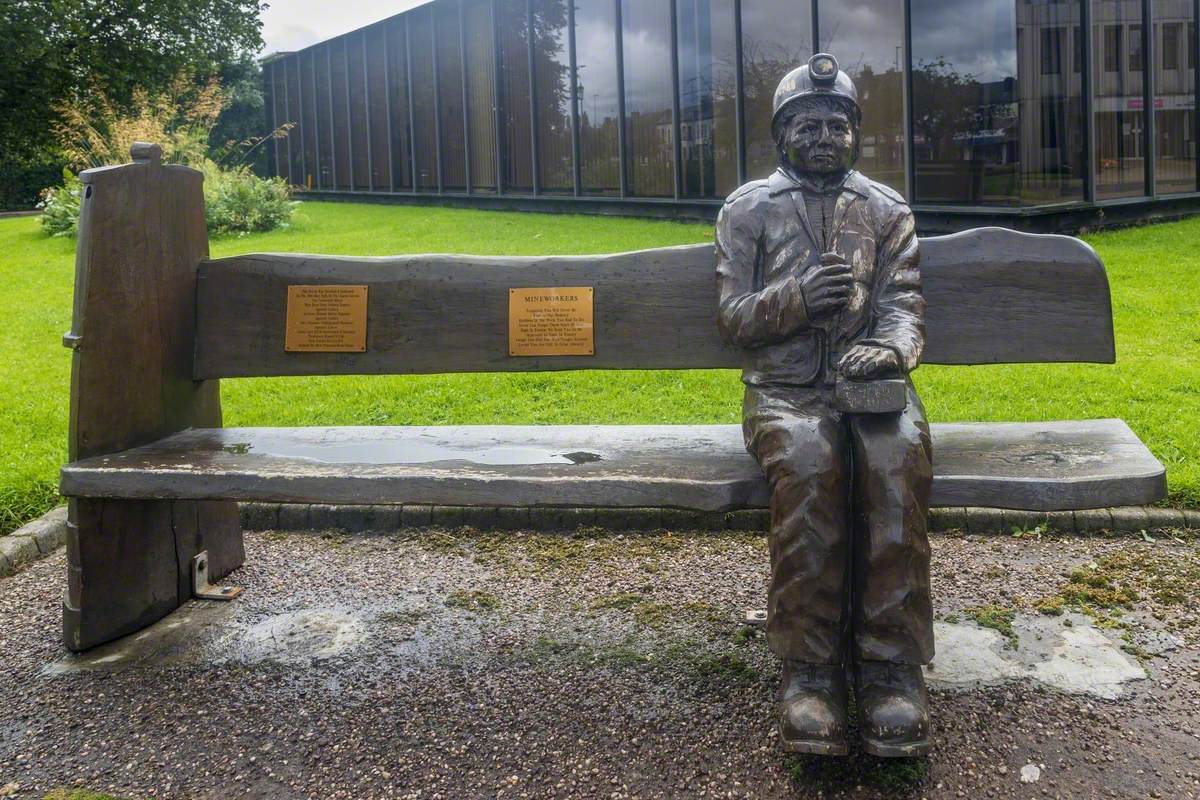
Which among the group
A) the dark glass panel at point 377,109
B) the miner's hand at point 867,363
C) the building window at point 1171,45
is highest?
the dark glass panel at point 377,109

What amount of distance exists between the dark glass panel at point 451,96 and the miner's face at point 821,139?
655 inches

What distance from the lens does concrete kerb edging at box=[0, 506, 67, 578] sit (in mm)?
4871

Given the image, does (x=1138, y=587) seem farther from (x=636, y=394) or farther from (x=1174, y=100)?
(x=1174, y=100)

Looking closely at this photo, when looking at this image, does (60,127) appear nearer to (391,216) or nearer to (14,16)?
(14,16)

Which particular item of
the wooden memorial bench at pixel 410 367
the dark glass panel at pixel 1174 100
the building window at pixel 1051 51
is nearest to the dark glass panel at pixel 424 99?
the building window at pixel 1051 51

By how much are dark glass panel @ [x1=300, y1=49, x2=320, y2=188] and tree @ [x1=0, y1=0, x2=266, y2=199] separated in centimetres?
281

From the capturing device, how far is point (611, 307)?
4.14 meters

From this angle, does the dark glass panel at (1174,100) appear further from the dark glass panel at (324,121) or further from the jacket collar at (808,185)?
the dark glass panel at (324,121)

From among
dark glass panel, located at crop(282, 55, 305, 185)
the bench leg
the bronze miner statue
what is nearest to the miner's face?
the bronze miner statue

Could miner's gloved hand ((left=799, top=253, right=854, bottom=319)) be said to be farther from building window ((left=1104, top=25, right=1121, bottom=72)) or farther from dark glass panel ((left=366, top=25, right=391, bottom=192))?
dark glass panel ((left=366, top=25, right=391, bottom=192))

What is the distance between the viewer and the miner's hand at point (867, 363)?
3027mm

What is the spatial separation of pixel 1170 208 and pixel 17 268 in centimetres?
1298

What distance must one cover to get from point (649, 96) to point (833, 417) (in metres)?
12.8

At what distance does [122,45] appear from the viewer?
2783 cm
